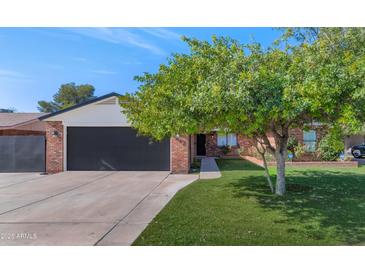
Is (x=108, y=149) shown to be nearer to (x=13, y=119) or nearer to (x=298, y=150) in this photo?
(x=13, y=119)

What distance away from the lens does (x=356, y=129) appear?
5.71 meters

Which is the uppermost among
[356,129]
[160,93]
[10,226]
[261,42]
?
[261,42]

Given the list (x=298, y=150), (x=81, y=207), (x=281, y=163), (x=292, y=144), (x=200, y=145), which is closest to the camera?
(x=81, y=207)

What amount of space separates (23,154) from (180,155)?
27.1 feet

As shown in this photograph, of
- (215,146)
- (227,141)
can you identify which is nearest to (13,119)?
(215,146)

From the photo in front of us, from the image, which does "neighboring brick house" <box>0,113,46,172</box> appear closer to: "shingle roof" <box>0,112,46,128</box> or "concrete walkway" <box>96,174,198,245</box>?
"shingle roof" <box>0,112,46,128</box>

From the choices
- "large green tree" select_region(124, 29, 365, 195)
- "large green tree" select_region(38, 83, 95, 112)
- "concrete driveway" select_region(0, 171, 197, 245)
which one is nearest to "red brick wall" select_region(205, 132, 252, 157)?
"concrete driveway" select_region(0, 171, 197, 245)

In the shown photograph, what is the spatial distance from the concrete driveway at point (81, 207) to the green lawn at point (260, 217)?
0.56 metres

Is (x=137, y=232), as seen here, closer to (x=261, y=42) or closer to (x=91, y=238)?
(x=91, y=238)

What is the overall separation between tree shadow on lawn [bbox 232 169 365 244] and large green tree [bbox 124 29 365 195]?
1.98m

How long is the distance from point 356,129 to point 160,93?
4.16 metres

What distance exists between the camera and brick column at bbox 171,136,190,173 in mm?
13461

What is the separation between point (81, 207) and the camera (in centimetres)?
714
